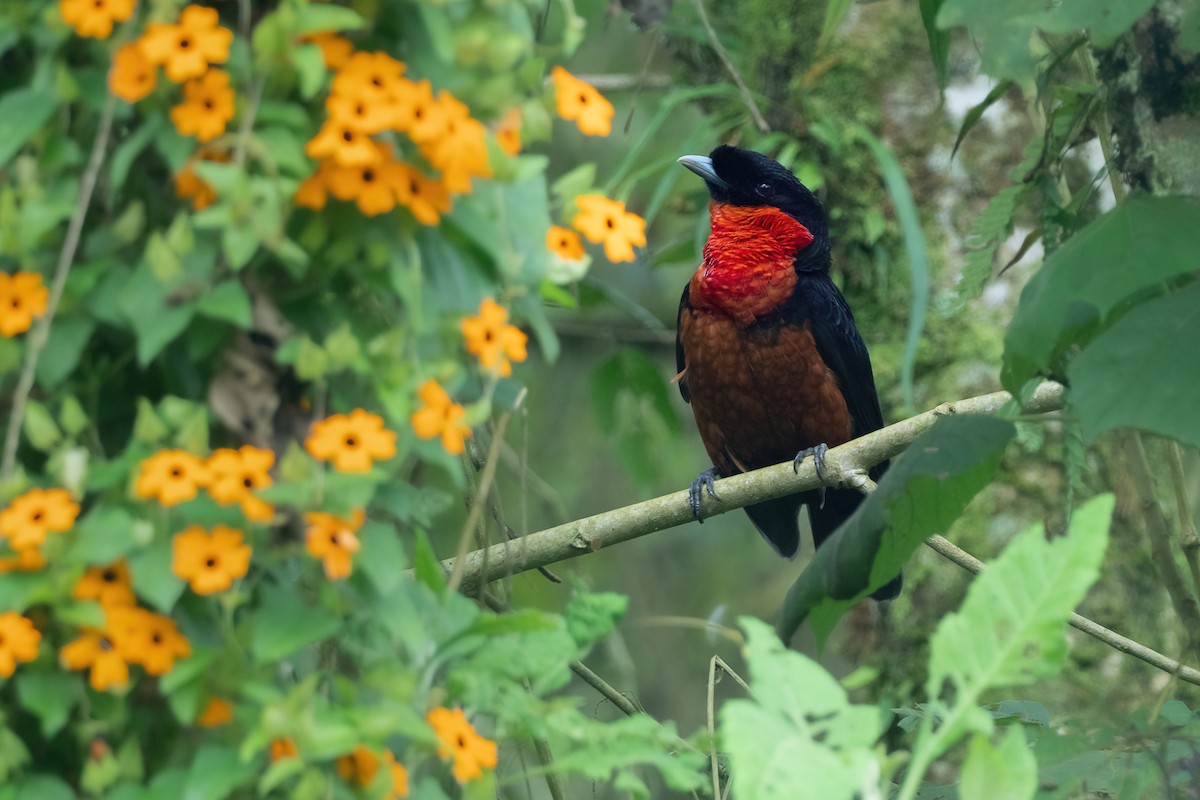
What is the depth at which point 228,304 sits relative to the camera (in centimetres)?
124

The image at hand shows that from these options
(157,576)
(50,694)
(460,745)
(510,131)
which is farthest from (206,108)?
(460,745)

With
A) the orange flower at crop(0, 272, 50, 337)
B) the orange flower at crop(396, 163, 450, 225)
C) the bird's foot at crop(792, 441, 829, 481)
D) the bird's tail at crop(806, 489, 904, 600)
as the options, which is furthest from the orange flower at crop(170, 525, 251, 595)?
the bird's tail at crop(806, 489, 904, 600)

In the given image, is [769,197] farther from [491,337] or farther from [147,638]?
[147,638]

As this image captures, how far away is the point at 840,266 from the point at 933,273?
316mm

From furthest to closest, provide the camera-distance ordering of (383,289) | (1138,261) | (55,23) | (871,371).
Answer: (871,371)
(1138,261)
(383,289)
(55,23)

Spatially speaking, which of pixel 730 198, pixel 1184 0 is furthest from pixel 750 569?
pixel 1184 0

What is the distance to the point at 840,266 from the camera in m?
4.82

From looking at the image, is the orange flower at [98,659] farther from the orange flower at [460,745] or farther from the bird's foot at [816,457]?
the bird's foot at [816,457]

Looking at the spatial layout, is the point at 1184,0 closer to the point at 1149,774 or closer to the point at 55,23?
the point at 1149,774

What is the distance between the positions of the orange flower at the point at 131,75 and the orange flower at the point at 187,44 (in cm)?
1

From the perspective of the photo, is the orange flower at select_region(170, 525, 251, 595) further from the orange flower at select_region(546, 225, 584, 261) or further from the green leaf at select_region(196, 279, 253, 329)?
the orange flower at select_region(546, 225, 584, 261)

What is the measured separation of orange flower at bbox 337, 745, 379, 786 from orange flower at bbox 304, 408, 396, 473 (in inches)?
11.1

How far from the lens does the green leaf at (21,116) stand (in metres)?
1.27

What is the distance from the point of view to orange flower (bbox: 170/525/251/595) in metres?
1.24
